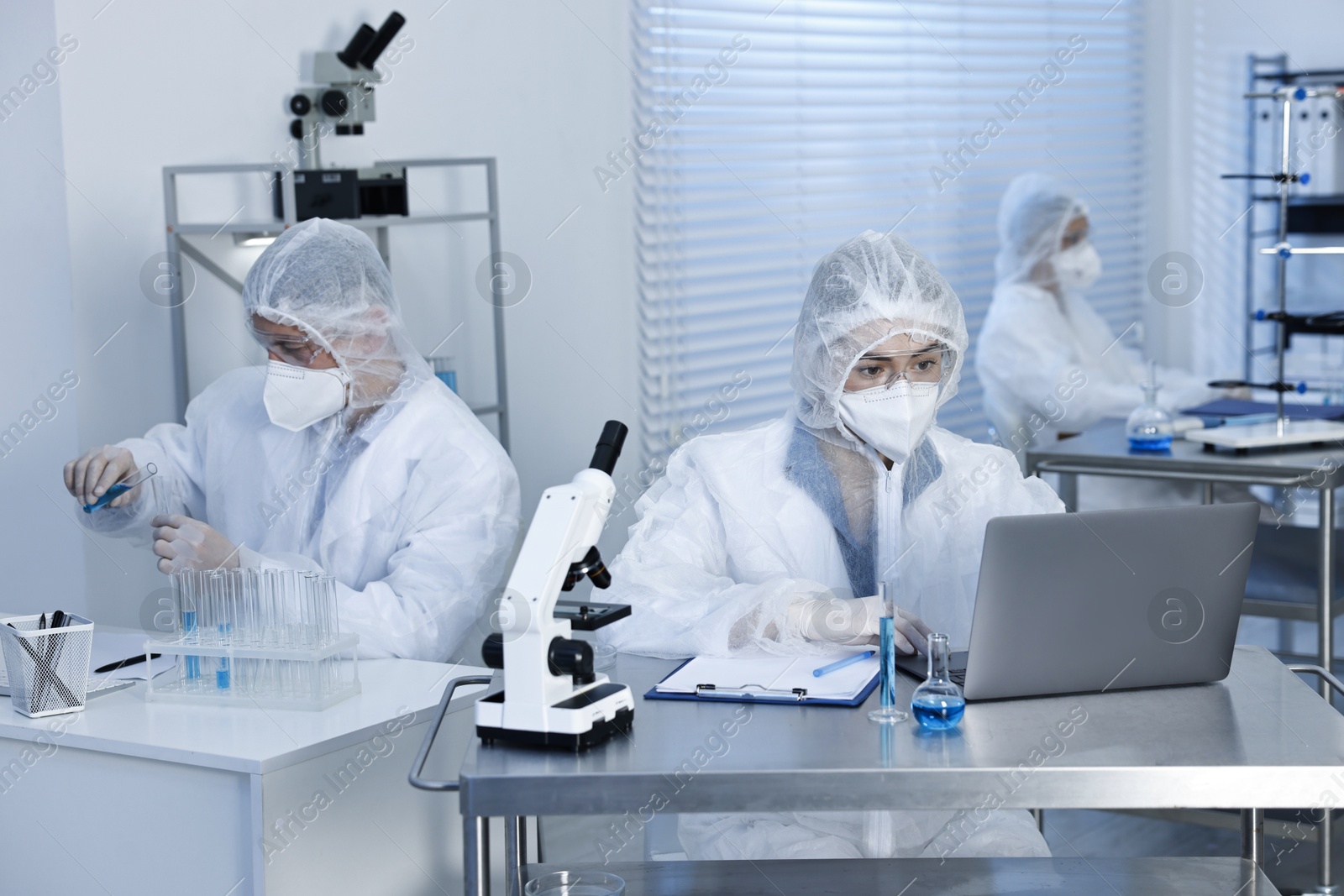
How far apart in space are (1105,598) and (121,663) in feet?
4.52

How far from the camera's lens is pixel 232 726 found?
1.65 m

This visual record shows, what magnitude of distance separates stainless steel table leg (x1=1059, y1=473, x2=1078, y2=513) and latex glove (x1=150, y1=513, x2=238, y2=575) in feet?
6.68

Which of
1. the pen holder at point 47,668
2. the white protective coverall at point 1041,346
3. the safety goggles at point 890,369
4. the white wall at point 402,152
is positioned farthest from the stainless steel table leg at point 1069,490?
the pen holder at point 47,668

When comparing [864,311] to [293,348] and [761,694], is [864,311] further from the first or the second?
[293,348]

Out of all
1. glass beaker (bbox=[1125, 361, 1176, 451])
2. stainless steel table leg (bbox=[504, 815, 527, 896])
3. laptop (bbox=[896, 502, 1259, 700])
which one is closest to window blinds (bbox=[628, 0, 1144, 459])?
glass beaker (bbox=[1125, 361, 1176, 451])

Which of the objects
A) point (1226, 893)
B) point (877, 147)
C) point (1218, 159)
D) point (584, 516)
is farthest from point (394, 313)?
point (1218, 159)

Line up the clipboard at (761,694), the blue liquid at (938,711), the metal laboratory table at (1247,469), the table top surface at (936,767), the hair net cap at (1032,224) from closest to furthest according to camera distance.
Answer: the table top surface at (936,767)
the blue liquid at (938,711)
the clipboard at (761,694)
the metal laboratory table at (1247,469)
the hair net cap at (1032,224)

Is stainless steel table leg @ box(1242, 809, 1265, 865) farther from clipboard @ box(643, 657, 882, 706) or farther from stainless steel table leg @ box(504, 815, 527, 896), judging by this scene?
stainless steel table leg @ box(504, 815, 527, 896)

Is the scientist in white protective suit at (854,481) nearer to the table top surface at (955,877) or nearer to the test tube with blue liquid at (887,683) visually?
the table top surface at (955,877)

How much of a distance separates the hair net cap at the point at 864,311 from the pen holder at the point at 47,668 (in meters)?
1.04

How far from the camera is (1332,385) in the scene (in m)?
4.04

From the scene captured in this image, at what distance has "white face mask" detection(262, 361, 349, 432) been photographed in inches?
87.5

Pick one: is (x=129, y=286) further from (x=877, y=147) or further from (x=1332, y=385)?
(x=1332, y=385)

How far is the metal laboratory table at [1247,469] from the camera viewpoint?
2.71 meters
